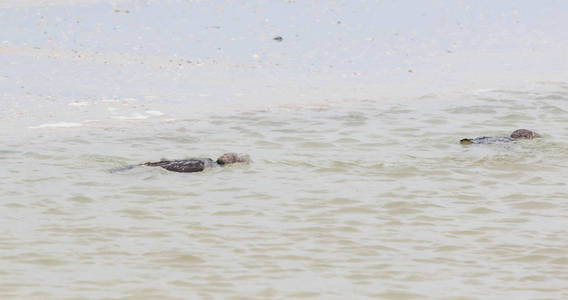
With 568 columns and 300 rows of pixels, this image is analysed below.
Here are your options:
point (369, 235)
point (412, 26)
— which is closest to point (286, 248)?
point (369, 235)

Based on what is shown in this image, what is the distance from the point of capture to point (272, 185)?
34.6 feet

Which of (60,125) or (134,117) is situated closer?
(60,125)

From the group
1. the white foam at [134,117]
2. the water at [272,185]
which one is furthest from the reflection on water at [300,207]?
the white foam at [134,117]

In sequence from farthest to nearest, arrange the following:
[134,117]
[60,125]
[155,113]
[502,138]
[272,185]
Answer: [155,113], [134,117], [60,125], [502,138], [272,185]

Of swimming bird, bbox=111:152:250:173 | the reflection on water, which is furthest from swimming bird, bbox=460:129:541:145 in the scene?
swimming bird, bbox=111:152:250:173

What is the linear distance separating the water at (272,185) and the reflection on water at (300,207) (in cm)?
2

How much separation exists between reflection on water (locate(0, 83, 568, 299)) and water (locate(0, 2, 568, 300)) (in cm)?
2

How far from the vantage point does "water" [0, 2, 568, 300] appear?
7758mm

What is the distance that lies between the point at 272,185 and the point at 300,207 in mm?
881

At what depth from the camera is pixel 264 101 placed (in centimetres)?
1402

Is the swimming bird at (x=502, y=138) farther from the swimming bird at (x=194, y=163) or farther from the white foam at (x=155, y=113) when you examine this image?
the white foam at (x=155, y=113)

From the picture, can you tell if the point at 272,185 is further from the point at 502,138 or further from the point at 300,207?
the point at 502,138

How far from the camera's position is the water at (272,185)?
7758mm

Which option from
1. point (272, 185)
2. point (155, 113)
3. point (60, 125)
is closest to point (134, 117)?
point (155, 113)
